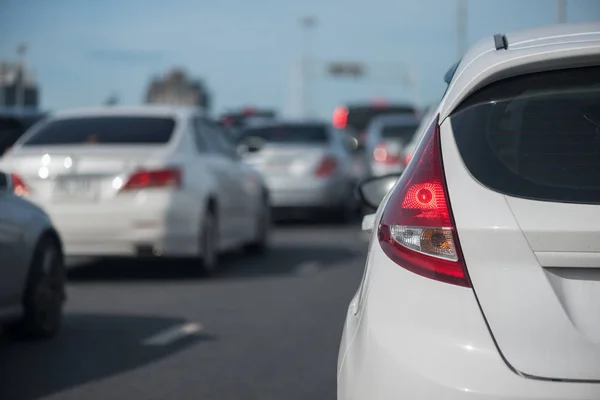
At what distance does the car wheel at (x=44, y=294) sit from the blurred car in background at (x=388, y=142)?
1603 centimetres

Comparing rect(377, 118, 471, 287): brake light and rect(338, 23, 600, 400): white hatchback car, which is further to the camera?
rect(377, 118, 471, 287): brake light

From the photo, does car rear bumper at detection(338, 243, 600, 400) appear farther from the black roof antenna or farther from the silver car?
the silver car

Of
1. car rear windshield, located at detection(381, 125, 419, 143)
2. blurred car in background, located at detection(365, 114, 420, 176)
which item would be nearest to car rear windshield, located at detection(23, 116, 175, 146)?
blurred car in background, located at detection(365, 114, 420, 176)

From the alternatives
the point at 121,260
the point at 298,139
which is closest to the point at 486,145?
the point at 121,260

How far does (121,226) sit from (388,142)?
15.3m

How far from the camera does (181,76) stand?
149 ft

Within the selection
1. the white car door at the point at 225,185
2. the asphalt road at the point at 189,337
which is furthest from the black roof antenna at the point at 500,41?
the white car door at the point at 225,185

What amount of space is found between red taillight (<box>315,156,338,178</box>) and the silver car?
36.6 ft

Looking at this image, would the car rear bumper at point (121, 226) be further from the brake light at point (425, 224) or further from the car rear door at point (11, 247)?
the brake light at point (425, 224)

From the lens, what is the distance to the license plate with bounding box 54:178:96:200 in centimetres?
1112

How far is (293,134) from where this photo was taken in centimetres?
2027

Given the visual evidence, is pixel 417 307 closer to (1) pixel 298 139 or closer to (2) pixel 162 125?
(2) pixel 162 125

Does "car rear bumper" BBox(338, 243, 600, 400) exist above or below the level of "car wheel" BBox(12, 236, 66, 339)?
above

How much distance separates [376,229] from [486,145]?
509 mm
